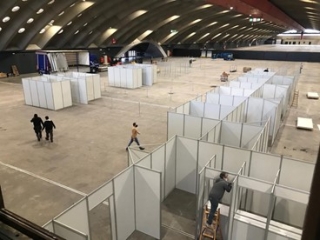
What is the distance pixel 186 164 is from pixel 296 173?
142 inches

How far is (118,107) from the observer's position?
21.1 metres

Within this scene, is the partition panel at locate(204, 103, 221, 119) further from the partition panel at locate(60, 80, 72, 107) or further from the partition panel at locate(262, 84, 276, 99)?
the partition panel at locate(60, 80, 72, 107)

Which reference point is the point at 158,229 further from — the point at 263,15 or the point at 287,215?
the point at 263,15

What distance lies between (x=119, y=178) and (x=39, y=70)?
33.5m

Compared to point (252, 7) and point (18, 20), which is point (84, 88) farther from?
point (252, 7)

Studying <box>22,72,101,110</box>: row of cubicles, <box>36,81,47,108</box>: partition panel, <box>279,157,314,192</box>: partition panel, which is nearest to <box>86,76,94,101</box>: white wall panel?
<box>22,72,101,110</box>: row of cubicles

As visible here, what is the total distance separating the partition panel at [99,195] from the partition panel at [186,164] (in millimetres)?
3666

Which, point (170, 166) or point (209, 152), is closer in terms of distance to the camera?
point (209, 152)

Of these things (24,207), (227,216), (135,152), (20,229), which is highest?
(20,229)

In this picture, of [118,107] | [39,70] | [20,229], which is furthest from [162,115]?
[39,70]

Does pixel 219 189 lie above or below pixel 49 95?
above

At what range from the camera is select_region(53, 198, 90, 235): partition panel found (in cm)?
582

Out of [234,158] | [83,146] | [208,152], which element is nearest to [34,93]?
[83,146]

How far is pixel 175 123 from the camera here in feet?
42.9
